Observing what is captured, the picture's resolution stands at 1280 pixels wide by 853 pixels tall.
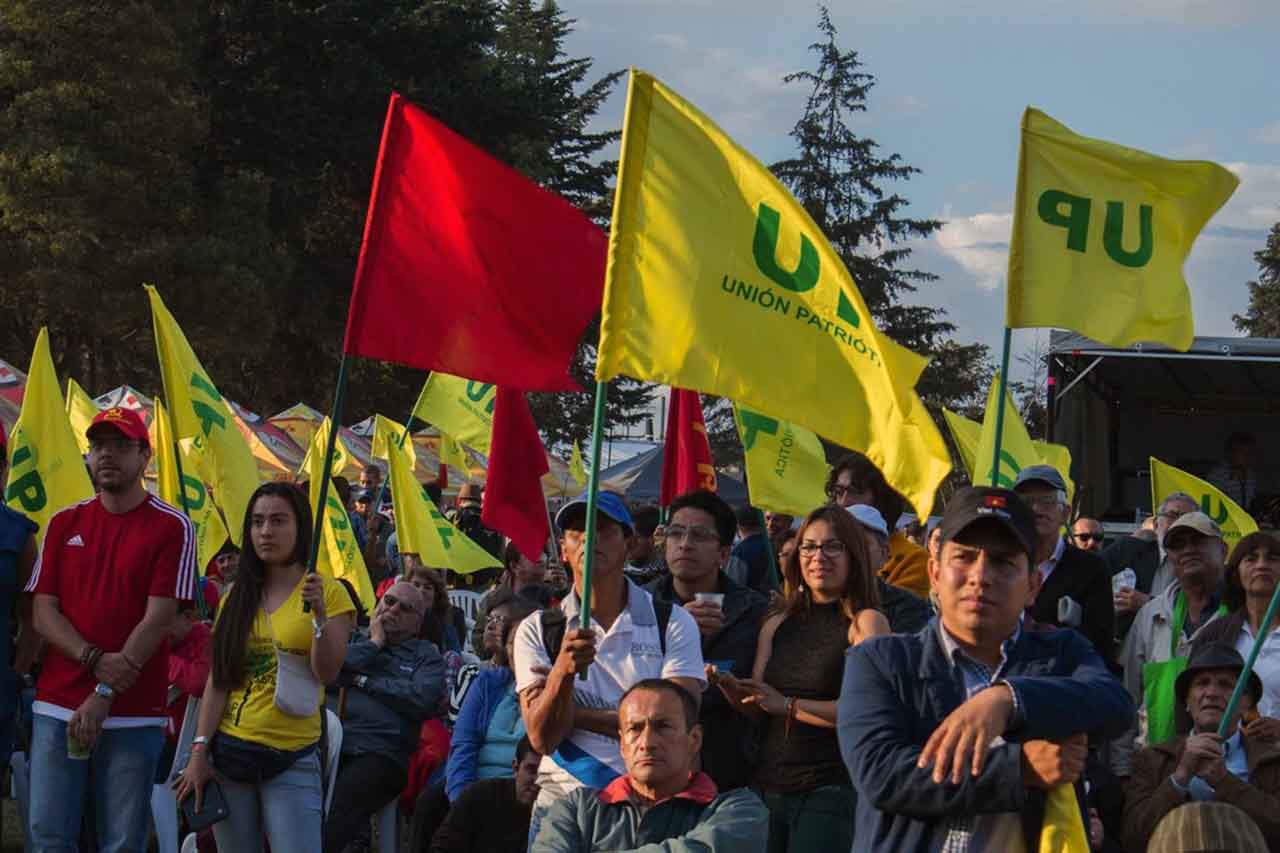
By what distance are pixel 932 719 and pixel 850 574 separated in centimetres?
243

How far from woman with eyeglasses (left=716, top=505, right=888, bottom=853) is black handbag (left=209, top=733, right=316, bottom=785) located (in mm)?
1712

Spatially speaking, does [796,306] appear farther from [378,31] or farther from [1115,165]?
[378,31]

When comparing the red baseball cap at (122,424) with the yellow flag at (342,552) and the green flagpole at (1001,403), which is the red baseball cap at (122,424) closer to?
the green flagpole at (1001,403)

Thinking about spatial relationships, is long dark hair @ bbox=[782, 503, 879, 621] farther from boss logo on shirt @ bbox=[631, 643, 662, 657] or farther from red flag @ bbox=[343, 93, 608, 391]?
red flag @ bbox=[343, 93, 608, 391]

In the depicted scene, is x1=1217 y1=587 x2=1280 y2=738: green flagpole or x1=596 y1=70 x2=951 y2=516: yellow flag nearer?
x1=596 y1=70 x2=951 y2=516: yellow flag

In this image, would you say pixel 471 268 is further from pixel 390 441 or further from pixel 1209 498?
pixel 1209 498

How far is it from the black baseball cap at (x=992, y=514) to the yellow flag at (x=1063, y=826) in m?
0.49

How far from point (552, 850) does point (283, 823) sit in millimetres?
1621

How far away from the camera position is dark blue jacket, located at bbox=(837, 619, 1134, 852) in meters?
3.51

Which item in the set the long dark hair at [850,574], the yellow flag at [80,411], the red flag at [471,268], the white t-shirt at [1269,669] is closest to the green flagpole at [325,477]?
the red flag at [471,268]

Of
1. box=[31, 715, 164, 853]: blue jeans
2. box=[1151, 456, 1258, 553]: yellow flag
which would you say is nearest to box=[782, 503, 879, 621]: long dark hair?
box=[31, 715, 164, 853]: blue jeans

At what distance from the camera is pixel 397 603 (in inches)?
360

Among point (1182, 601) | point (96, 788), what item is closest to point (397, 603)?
point (96, 788)

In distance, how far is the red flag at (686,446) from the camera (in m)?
9.49
